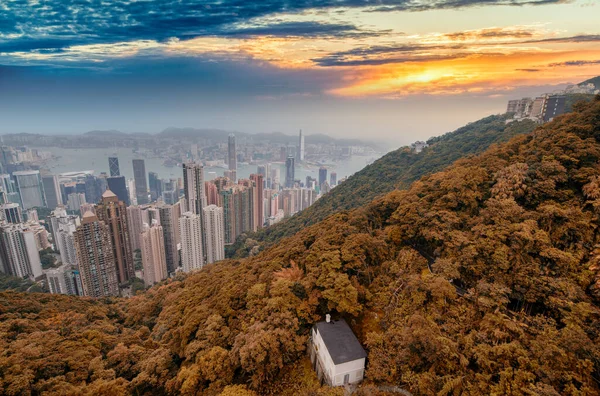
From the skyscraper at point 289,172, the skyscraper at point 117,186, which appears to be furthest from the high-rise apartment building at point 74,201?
the skyscraper at point 289,172

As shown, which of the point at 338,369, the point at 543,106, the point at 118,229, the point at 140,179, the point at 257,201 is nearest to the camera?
the point at 338,369

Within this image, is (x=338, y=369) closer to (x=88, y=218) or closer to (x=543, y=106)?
(x=88, y=218)

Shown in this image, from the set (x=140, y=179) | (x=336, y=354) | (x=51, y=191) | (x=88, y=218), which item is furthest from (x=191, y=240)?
(x=51, y=191)

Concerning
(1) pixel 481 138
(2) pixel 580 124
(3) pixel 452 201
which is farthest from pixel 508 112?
(3) pixel 452 201

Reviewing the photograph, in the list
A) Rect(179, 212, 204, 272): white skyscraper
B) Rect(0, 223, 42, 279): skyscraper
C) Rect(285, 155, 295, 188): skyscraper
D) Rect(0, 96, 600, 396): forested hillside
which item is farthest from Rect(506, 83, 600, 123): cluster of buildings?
Rect(285, 155, 295, 188): skyscraper

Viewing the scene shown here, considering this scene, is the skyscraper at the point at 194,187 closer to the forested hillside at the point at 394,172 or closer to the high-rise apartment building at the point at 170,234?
the high-rise apartment building at the point at 170,234

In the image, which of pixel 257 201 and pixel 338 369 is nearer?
pixel 338 369

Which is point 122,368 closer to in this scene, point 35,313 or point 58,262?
point 35,313
